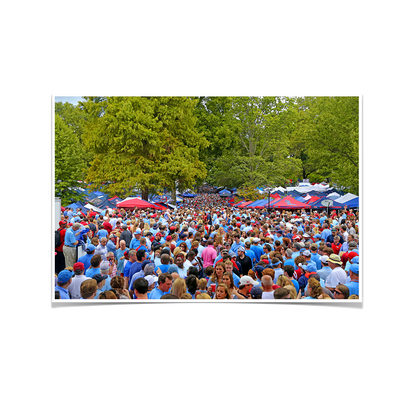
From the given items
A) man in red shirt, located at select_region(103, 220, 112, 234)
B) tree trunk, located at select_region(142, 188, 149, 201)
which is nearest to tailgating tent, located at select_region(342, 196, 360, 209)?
tree trunk, located at select_region(142, 188, 149, 201)

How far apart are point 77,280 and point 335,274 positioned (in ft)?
18.4

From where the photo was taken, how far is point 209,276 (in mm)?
9375

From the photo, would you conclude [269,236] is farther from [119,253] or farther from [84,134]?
[84,134]

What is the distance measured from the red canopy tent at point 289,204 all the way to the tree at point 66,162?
4.91m

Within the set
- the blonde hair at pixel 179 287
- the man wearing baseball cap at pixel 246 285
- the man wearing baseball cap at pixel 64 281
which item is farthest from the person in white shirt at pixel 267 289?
the man wearing baseball cap at pixel 64 281

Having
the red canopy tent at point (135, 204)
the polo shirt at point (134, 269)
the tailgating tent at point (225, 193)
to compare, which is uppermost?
the tailgating tent at point (225, 193)

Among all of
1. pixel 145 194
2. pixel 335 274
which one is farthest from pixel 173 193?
pixel 335 274

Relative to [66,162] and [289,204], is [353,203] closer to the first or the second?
[289,204]

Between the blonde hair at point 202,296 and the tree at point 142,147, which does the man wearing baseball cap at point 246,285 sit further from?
the tree at point 142,147

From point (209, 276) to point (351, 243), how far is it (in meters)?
3.32

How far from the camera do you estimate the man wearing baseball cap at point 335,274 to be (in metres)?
9.46

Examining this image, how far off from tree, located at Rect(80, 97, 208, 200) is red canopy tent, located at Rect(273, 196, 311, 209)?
6.81ft

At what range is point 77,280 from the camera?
9.11 meters
